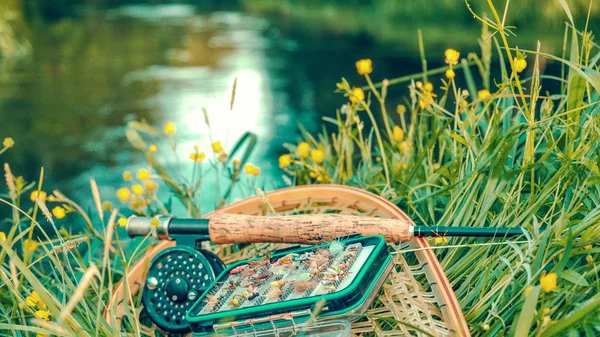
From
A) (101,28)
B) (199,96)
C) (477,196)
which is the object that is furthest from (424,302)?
(101,28)

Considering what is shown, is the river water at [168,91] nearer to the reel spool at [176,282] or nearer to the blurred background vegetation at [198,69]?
the blurred background vegetation at [198,69]

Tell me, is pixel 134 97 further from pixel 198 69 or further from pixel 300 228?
pixel 300 228

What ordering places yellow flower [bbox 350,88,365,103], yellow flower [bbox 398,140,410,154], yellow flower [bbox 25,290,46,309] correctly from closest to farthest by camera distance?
1. yellow flower [bbox 25,290,46,309]
2. yellow flower [bbox 350,88,365,103]
3. yellow flower [bbox 398,140,410,154]

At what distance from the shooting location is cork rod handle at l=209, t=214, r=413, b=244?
158 cm

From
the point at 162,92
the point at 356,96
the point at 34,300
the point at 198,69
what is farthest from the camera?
the point at 198,69

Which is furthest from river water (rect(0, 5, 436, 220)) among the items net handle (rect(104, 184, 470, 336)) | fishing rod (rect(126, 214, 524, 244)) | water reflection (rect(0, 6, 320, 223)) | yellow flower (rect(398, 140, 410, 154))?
fishing rod (rect(126, 214, 524, 244))

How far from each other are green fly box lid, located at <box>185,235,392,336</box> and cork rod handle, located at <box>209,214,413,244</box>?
9 cm

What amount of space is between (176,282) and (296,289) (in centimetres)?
52

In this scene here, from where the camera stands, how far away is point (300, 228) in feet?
5.70

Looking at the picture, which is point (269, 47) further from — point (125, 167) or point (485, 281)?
point (485, 281)

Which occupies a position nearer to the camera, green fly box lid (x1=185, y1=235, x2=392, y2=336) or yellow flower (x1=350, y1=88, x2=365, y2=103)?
green fly box lid (x1=185, y1=235, x2=392, y2=336)

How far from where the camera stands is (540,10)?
26.5 ft

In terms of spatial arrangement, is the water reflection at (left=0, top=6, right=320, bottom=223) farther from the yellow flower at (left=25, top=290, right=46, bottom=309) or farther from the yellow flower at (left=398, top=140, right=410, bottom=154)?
the yellow flower at (left=25, top=290, right=46, bottom=309)

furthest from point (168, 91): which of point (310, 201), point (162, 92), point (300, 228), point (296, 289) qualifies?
point (296, 289)
